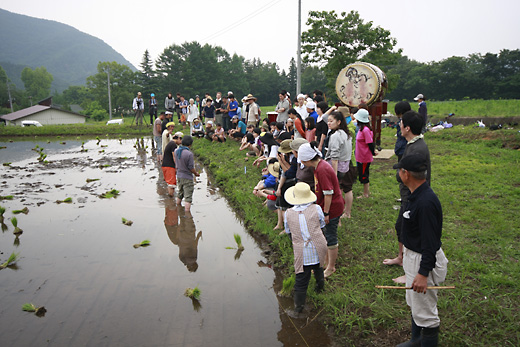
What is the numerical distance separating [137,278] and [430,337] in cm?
379

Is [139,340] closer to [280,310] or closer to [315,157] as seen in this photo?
[280,310]

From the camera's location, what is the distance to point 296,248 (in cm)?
397

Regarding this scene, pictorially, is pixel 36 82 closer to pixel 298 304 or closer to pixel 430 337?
pixel 298 304

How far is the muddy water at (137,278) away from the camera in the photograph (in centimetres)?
386

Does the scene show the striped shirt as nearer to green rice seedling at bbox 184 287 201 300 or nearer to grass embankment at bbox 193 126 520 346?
grass embankment at bbox 193 126 520 346

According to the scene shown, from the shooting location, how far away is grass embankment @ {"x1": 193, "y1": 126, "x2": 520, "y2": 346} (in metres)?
3.61

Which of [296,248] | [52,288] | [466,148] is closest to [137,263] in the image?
[52,288]

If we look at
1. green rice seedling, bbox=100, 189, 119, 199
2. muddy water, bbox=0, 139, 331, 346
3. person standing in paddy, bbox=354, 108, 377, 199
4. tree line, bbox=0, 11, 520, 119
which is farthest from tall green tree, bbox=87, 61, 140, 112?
person standing in paddy, bbox=354, 108, 377, 199

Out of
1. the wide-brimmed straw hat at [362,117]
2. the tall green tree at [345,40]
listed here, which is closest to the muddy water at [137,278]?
the wide-brimmed straw hat at [362,117]

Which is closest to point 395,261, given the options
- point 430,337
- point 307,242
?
point 307,242

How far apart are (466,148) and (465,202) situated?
21.2ft

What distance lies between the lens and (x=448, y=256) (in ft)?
15.9

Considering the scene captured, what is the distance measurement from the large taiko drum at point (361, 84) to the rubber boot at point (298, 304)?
25.4 ft

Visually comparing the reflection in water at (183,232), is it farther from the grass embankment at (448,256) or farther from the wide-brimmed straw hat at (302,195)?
the wide-brimmed straw hat at (302,195)
